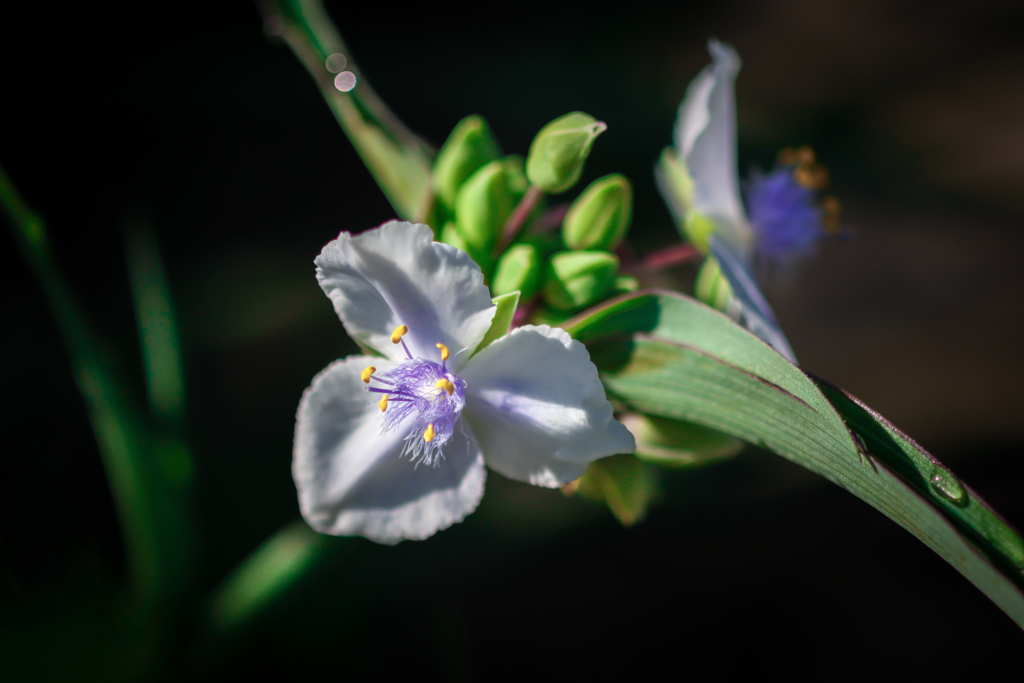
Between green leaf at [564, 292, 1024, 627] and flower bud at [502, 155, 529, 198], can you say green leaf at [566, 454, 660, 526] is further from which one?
flower bud at [502, 155, 529, 198]

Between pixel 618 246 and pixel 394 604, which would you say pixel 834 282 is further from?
pixel 394 604

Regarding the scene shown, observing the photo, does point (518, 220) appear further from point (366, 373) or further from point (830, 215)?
point (830, 215)

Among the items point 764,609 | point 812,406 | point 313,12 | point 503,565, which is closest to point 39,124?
point 313,12

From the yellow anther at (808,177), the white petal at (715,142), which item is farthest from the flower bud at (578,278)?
the yellow anther at (808,177)

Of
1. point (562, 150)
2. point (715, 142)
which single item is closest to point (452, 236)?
point (562, 150)

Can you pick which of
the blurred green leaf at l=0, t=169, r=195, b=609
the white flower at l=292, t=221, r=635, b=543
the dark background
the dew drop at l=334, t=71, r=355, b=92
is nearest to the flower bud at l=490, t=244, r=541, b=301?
the white flower at l=292, t=221, r=635, b=543

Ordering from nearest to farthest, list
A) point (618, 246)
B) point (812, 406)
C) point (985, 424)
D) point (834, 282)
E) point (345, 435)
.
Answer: point (812, 406), point (345, 435), point (618, 246), point (985, 424), point (834, 282)
